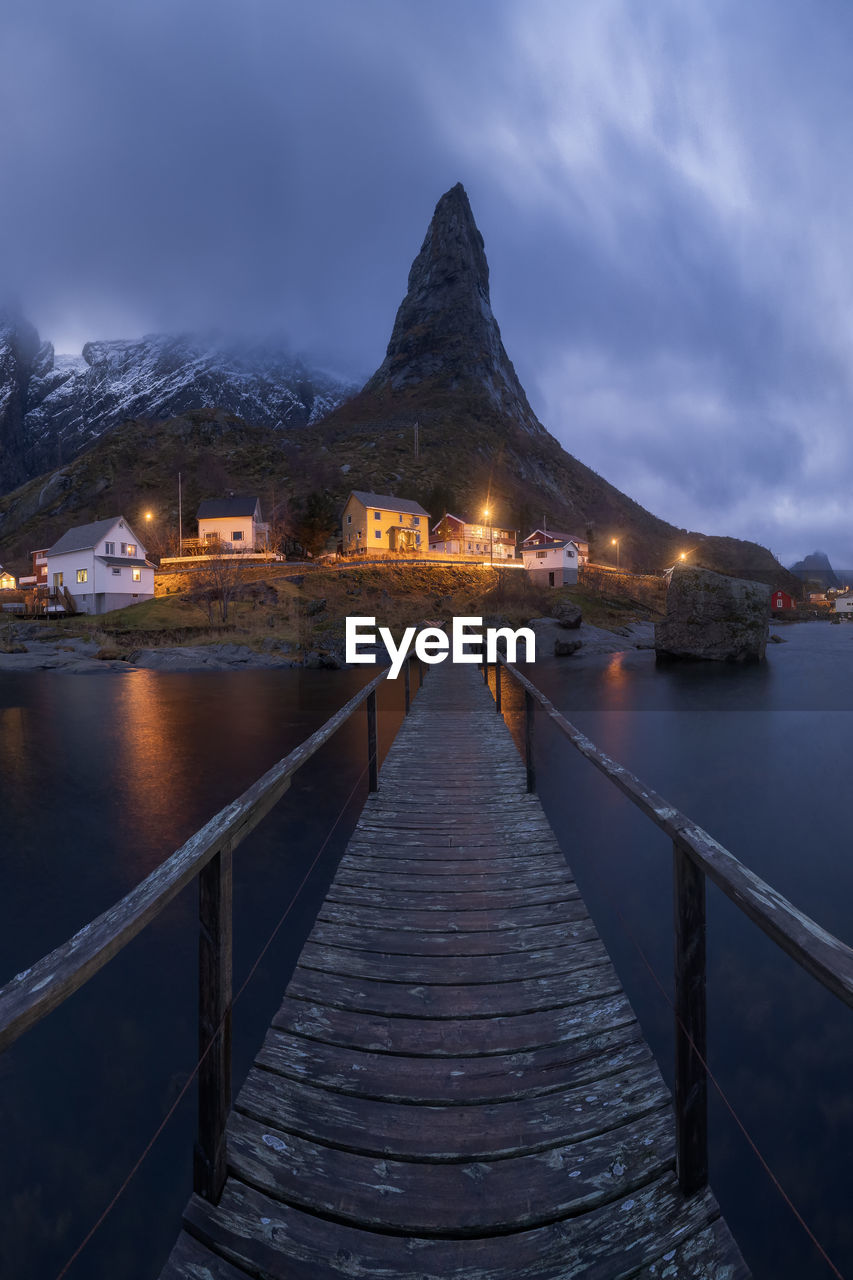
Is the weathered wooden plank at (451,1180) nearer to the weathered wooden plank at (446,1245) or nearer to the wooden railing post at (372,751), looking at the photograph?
the weathered wooden plank at (446,1245)

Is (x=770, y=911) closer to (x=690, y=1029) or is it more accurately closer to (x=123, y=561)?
(x=690, y=1029)

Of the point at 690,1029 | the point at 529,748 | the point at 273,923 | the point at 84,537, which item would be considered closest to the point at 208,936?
the point at 690,1029

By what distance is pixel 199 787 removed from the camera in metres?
15.2

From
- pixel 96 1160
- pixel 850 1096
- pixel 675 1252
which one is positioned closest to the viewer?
pixel 675 1252

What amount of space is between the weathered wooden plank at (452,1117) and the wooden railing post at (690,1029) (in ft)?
1.40

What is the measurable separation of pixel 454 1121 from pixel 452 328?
536 ft

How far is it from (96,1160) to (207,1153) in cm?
393

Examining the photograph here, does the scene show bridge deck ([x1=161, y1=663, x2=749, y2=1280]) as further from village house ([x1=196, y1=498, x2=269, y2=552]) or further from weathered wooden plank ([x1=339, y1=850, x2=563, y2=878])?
village house ([x1=196, y1=498, x2=269, y2=552])

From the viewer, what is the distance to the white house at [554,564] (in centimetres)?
→ 6912

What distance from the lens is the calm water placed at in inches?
189

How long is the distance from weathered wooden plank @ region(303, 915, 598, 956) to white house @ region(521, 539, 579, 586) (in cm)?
6468

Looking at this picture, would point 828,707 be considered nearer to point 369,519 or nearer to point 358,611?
point 358,611

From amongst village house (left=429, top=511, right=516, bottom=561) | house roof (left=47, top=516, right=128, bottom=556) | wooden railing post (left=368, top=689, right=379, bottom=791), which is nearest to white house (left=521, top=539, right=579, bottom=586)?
village house (left=429, top=511, right=516, bottom=561)

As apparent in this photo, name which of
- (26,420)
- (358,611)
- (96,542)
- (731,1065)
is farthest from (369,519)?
(26,420)
